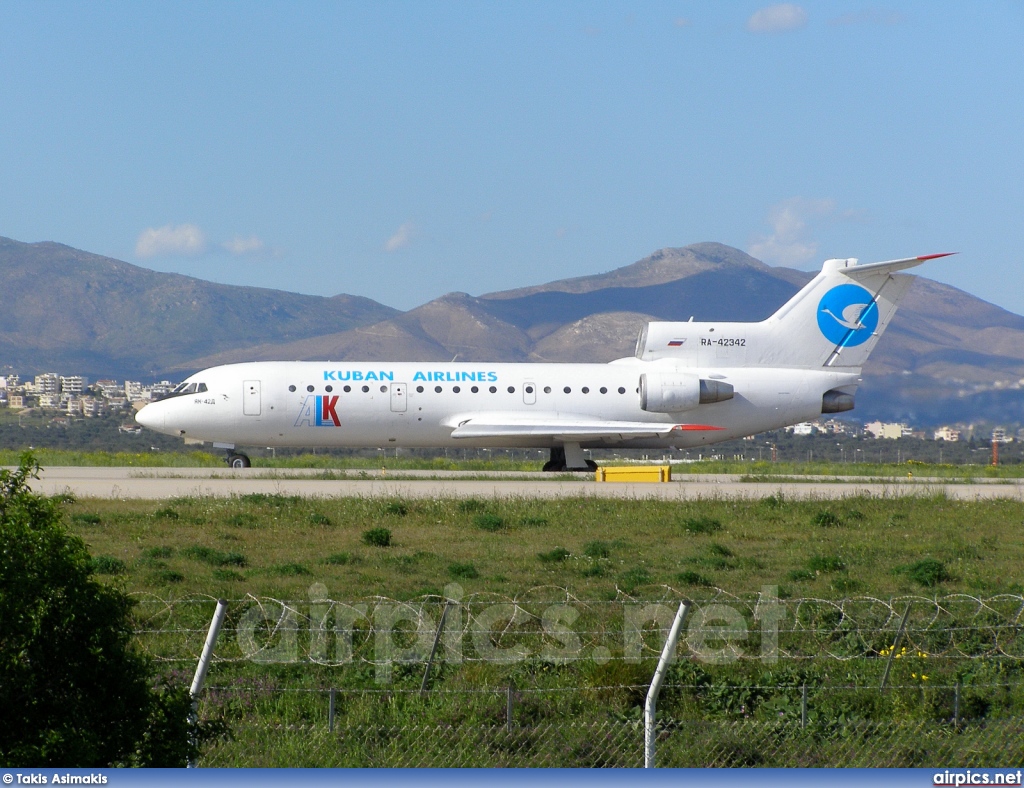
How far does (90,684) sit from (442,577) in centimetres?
1005

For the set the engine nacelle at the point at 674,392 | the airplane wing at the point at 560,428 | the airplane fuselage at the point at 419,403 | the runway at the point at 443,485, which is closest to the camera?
the runway at the point at 443,485

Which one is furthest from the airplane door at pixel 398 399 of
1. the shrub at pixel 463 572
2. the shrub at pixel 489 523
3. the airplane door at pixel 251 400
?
the shrub at pixel 463 572

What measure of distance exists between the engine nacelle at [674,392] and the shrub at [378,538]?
18.7 m

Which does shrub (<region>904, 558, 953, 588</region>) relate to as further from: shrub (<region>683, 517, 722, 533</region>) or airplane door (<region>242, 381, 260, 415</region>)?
airplane door (<region>242, 381, 260, 415</region>)

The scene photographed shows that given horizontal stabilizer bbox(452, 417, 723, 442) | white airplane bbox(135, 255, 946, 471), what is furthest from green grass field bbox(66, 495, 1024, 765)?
white airplane bbox(135, 255, 946, 471)

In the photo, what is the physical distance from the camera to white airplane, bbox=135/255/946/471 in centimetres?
3644

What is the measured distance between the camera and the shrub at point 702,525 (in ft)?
71.4

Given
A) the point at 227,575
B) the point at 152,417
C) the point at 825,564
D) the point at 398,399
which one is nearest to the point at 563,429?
the point at 398,399

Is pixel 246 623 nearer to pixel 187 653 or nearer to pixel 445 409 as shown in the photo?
pixel 187 653

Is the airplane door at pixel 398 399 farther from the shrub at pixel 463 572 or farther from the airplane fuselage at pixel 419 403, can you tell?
the shrub at pixel 463 572

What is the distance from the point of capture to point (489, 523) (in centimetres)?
2175

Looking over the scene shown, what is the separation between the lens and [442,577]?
1667 cm

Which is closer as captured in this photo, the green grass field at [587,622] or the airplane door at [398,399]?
the green grass field at [587,622]

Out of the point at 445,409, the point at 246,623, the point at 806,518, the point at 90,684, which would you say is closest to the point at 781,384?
the point at 445,409
